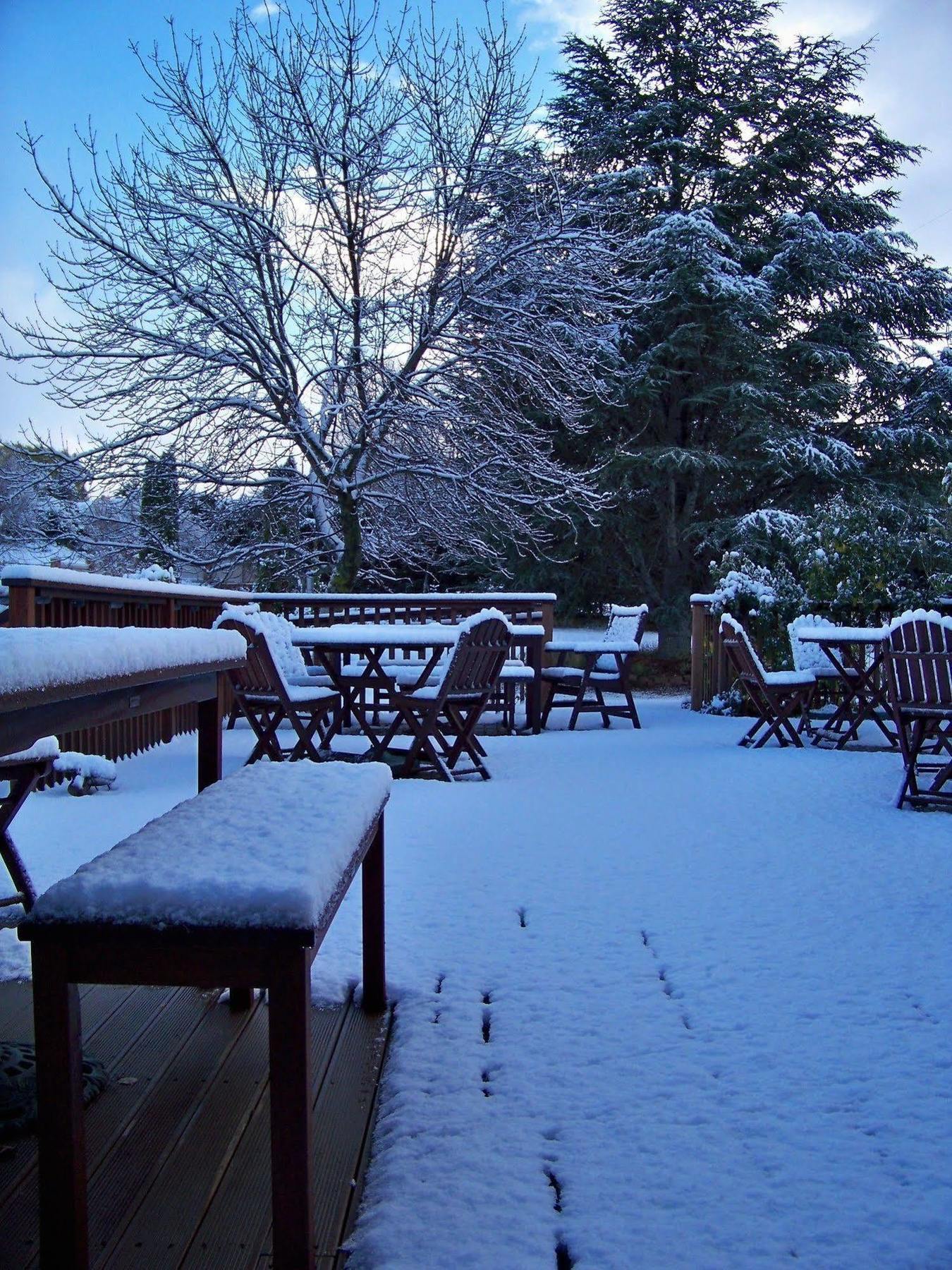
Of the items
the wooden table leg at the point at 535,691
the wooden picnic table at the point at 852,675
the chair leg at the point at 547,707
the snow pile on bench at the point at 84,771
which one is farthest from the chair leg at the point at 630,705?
the snow pile on bench at the point at 84,771

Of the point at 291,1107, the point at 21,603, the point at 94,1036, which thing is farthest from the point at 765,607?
the point at 291,1107

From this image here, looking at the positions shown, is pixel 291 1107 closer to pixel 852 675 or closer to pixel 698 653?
pixel 852 675

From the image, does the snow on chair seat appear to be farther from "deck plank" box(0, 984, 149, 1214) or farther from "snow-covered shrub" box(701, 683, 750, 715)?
"snow-covered shrub" box(701, 683, 750, 715)

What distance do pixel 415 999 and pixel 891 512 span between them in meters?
14.8

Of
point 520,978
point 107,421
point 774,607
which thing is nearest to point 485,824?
point 520,978

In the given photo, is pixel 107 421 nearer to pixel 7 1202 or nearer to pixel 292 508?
pixel 292 508

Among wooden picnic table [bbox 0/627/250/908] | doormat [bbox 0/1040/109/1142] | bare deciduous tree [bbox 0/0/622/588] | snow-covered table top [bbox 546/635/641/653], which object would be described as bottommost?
doormat [bbox 0/1040/109/1142]

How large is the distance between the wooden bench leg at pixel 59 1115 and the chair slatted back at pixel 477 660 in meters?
4.23

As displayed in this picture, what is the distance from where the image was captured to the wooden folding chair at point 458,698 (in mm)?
5629

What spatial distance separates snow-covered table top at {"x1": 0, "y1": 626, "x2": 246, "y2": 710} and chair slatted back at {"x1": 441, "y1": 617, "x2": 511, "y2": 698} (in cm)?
366

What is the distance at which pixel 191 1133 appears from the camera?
5.90 feet

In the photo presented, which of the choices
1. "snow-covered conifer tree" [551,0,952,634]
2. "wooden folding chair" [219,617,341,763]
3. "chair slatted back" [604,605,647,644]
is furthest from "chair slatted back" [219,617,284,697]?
"snow-covered conifer tree" [551,0,952,634]

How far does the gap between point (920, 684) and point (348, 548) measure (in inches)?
293

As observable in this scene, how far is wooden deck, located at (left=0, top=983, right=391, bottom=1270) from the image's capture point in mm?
1480
